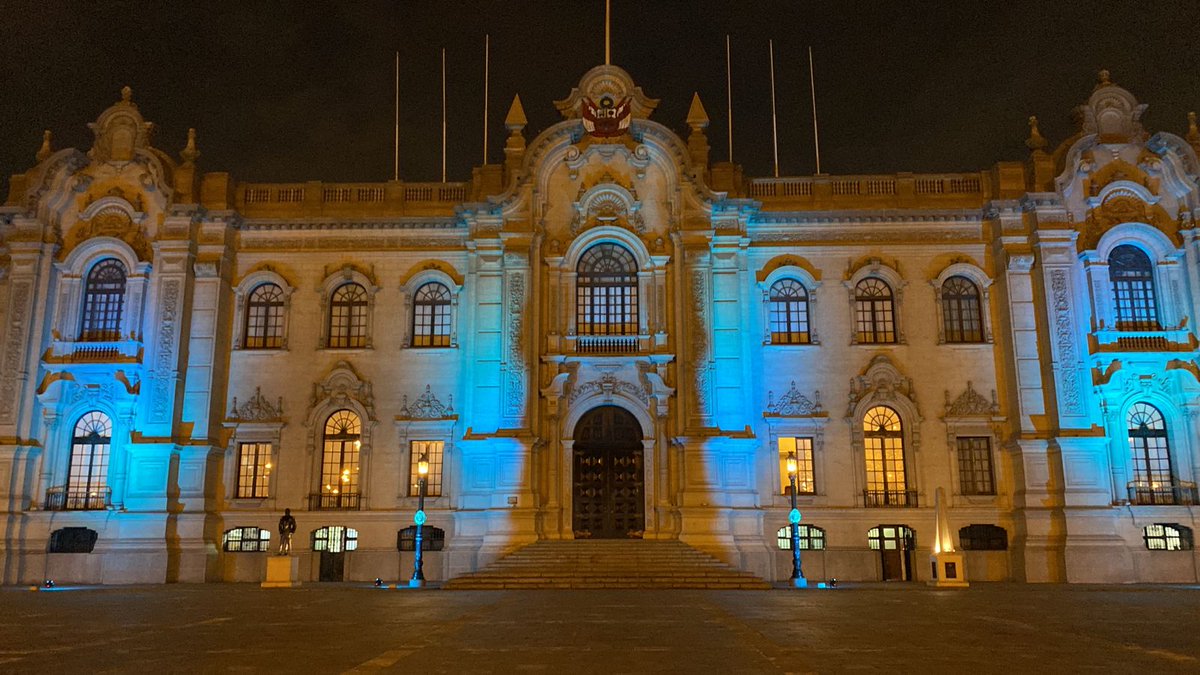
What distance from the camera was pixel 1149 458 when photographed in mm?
32094

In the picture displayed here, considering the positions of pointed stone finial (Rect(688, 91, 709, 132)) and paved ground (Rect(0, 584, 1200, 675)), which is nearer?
paved ground (Rect(0, 584, 1200, 675))

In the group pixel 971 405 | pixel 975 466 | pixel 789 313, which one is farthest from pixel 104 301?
pixel 975 466

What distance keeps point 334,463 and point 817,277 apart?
18274 mm

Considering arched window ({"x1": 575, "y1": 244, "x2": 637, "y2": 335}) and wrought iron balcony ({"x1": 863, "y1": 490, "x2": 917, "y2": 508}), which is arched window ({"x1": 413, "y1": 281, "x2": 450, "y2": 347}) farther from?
wrought iron balcony ({"x1": 863, "y1": 490, "x2": 917, "y2": 508})

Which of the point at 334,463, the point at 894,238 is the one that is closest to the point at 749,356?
the point at 894,238

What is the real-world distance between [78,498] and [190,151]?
1283cm

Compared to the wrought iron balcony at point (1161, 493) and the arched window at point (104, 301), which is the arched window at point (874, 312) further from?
the arched window at point (104, 301)

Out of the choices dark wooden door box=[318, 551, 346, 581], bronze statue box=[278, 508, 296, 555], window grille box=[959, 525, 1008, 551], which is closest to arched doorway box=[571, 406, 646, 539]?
dark wooden door box=[318, 551, 346, 581]

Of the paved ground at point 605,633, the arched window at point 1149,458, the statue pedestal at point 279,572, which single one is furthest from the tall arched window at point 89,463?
the arched window at point 1149,458

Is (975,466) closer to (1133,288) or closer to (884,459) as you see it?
(884,459)

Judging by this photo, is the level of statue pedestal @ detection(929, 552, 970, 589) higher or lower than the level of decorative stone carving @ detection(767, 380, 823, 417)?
lower

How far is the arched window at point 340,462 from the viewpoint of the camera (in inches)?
1315

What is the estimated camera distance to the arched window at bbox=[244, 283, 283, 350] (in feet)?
114

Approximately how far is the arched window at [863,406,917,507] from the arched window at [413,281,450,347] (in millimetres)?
15204
